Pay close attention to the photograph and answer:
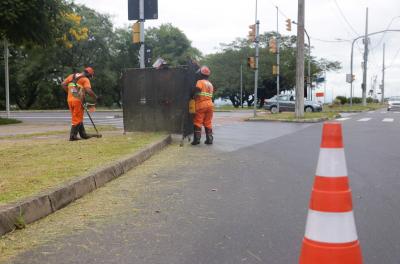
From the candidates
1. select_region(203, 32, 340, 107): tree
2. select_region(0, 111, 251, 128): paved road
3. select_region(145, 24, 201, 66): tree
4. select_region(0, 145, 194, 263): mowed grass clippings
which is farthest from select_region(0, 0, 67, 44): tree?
select_region(203, 32, 340, 107): tree

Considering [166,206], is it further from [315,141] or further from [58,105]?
[58,105]

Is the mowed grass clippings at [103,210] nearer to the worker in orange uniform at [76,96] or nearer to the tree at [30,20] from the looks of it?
the worker in orange uniform at [76,96]

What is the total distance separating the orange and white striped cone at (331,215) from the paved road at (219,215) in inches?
34.3

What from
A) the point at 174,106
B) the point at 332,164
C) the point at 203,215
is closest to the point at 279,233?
the point at 203,215

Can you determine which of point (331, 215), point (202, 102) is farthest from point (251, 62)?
→ point (331, 215)

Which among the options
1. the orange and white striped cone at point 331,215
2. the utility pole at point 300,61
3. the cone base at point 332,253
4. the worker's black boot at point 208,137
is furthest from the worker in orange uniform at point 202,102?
the utility pole at point 300,61

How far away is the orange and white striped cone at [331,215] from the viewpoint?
298 centimetres

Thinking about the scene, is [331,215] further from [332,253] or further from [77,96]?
[77,96]

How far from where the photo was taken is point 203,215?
207 inches

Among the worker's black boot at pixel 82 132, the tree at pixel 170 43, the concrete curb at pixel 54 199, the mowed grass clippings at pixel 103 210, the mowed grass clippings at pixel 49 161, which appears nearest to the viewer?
the mowed grass clippings at pixel 103 210

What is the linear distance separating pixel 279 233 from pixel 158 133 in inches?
344

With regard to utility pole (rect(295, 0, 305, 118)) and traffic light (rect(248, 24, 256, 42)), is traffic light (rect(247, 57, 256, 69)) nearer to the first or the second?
traffic light (rect(248, 24, 256, 42))

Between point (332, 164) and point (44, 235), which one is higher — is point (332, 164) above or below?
above

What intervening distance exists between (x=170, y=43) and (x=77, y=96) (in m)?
52.6
